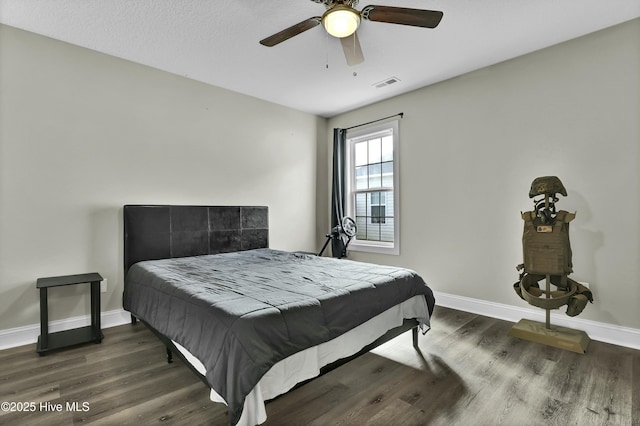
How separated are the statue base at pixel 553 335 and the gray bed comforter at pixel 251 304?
0.96 meters

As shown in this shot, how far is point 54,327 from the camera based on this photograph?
9.77 feet

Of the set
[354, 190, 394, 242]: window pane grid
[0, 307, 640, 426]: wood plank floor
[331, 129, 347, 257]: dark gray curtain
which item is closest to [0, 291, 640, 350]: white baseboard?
[0, 307, 640, 426]: wood plank floor

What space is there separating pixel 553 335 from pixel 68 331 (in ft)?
14.0

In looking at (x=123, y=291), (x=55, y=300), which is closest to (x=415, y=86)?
(x=123, y=291)

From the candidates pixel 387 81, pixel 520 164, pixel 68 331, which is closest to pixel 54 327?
pixel 68 331

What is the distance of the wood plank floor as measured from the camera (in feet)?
5.86

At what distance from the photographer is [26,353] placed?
8.58ft

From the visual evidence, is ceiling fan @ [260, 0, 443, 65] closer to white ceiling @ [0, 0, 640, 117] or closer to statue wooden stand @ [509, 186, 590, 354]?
Answer: white ceiling @ [0, 0, 640, 117]

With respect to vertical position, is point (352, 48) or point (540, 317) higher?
point (352, 48)

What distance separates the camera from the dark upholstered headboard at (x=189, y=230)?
332 centimetres

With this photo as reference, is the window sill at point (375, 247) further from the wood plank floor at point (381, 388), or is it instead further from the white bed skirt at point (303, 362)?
the white bed skirt at point (303, 362)

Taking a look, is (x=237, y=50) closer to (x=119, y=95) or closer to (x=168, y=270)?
(x=119, y=95)

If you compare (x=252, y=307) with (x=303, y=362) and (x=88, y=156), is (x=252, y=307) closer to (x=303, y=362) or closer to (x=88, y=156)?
(x=303, y=362)

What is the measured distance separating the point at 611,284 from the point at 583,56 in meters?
2.06
